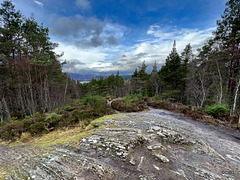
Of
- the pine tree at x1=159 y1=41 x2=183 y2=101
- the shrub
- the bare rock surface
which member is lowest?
the shrub

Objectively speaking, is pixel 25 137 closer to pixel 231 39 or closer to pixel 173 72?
pixel 231 39

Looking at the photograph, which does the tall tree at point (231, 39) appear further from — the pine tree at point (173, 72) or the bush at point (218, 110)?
Answer: the pine tree at point (173, 72)

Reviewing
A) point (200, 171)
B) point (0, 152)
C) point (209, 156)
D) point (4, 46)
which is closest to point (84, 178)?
point (200, 171)

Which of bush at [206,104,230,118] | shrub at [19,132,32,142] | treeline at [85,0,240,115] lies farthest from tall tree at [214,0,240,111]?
shrub at [19,132,32,142]

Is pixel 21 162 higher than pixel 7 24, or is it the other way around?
pixel 7 24

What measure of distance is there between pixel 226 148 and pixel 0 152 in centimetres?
822

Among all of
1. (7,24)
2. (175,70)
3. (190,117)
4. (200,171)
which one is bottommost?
(190,117)

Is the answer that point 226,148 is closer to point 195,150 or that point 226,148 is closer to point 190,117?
point 195,150

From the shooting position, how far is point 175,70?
19.6 meters

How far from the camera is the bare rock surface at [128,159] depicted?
2.15 meters

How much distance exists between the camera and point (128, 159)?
101 inches

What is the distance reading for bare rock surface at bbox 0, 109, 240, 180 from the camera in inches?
84.6

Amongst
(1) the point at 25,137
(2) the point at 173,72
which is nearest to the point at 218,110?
(1) the point at 25,137

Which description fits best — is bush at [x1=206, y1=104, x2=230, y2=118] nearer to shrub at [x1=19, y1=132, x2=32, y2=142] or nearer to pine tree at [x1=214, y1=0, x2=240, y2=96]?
pine tree at [x1=214, y1=0, x2=240, y2=96]
